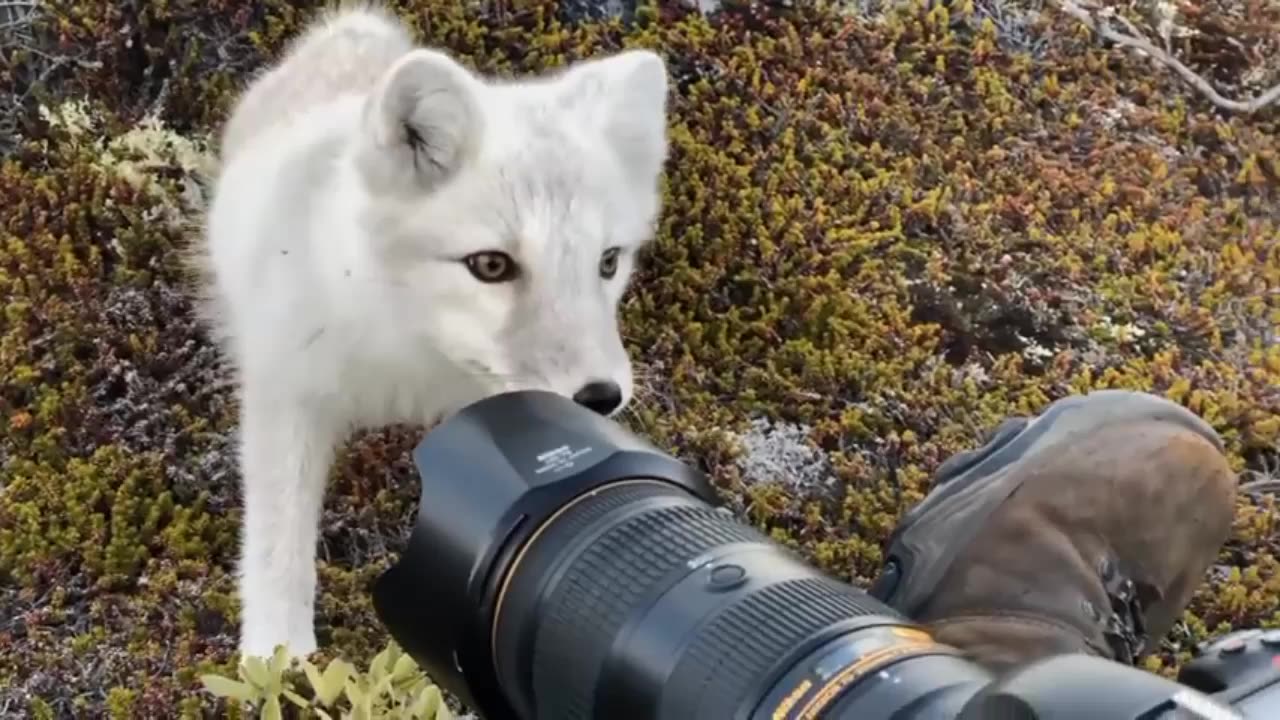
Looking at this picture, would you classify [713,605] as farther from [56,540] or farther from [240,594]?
[56,540]

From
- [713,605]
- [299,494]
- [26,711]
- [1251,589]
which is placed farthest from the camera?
[1251,589]

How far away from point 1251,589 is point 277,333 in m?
1.58

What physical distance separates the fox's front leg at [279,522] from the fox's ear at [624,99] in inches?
22.9

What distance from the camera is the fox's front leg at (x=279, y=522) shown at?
192 centimetres

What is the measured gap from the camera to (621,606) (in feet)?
4.04

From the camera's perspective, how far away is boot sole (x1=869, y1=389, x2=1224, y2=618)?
1.81m

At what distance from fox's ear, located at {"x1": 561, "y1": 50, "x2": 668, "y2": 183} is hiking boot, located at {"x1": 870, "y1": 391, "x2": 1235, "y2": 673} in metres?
0.66

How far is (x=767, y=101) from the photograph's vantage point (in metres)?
2.77

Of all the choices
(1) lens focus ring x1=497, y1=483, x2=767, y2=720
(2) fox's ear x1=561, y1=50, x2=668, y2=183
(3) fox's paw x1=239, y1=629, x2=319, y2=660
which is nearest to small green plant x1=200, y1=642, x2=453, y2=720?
(3) fox's paw x1=239, y1=629, x2=319, y2=660

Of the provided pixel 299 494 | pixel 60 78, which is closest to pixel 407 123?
pixel 299 494

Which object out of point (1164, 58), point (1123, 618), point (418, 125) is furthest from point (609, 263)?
point (1164, 58)

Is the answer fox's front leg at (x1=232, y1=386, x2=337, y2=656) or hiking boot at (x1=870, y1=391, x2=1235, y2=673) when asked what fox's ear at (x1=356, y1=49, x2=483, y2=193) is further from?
hiking boot at (x1=870, y1=391, x2=1235, y2=673)

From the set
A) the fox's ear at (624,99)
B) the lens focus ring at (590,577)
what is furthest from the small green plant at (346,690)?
the fox's ear at (624,99)

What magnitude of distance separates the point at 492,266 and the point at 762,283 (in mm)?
949
